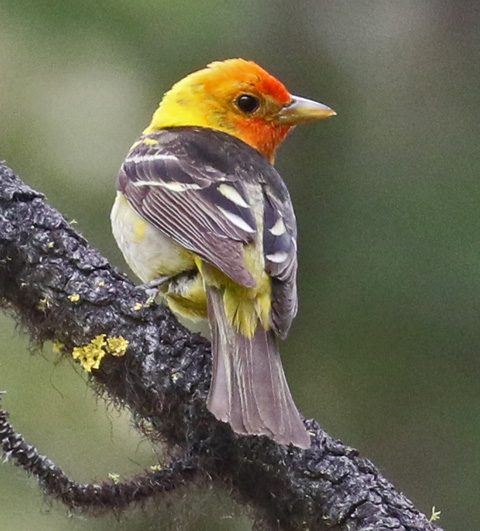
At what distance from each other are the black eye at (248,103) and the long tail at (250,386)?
1358mm

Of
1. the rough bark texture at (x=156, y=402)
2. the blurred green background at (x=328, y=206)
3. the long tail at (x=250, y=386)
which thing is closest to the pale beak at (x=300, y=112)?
the blurred green background at (x=328, y=206)

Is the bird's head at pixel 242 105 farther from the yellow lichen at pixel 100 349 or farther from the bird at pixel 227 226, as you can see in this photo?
the yellow lichen at pixel 100 349

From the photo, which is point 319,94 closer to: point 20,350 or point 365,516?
point 20,350

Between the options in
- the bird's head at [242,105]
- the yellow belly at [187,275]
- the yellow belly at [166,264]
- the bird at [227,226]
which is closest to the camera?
the bird at [227,226]

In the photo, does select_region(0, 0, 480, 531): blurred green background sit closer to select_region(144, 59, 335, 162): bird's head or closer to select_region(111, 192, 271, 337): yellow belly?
select_region(144, 59, 335, 162): bird's head

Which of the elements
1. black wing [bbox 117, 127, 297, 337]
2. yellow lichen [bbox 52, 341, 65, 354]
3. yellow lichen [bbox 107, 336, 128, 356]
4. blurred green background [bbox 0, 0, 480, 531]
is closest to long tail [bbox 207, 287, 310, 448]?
black wing [bbox 117, 127, 297, 337]

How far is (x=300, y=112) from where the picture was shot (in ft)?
16.7

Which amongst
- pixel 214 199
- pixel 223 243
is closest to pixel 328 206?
pixel 214 199

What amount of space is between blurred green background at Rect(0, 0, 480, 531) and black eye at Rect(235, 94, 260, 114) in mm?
863

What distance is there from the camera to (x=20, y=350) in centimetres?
568

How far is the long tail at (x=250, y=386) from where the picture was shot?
329cm

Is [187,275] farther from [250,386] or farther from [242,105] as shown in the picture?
[242,105]

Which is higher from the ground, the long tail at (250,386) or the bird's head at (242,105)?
the bird's head at (242,105)

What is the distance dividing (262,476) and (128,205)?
1.50 m
